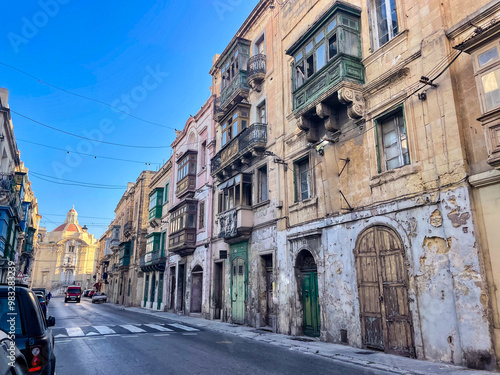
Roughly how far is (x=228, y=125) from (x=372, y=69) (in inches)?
415

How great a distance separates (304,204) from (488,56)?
7.66 meters

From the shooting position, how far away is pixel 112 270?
54219 mm

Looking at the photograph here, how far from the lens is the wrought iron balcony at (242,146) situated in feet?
56.9

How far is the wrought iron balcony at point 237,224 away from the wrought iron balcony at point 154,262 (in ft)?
44.5

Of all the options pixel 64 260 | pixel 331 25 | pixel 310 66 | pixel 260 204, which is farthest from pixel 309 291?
pixel 64 260

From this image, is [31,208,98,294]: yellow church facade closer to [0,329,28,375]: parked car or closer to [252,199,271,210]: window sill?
[252,199,271,210]: window sill

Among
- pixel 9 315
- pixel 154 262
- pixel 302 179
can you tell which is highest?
pixel 302 179

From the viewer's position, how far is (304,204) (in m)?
13.9

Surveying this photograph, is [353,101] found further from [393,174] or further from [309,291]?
[309,291]

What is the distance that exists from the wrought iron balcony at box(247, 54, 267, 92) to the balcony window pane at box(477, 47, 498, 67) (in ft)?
38.7

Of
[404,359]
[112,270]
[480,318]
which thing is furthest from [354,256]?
[112,270]

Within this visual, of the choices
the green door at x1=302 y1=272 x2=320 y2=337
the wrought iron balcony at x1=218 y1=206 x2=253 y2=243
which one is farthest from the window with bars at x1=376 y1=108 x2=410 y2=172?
the wrought iron balcony at x1=218 y1=206 x2=253 y2=243

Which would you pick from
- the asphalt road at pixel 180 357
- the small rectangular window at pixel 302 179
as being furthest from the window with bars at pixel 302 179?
the asphalt road at pixel 180 357

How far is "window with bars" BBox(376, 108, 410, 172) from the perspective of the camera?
10.2 meters
